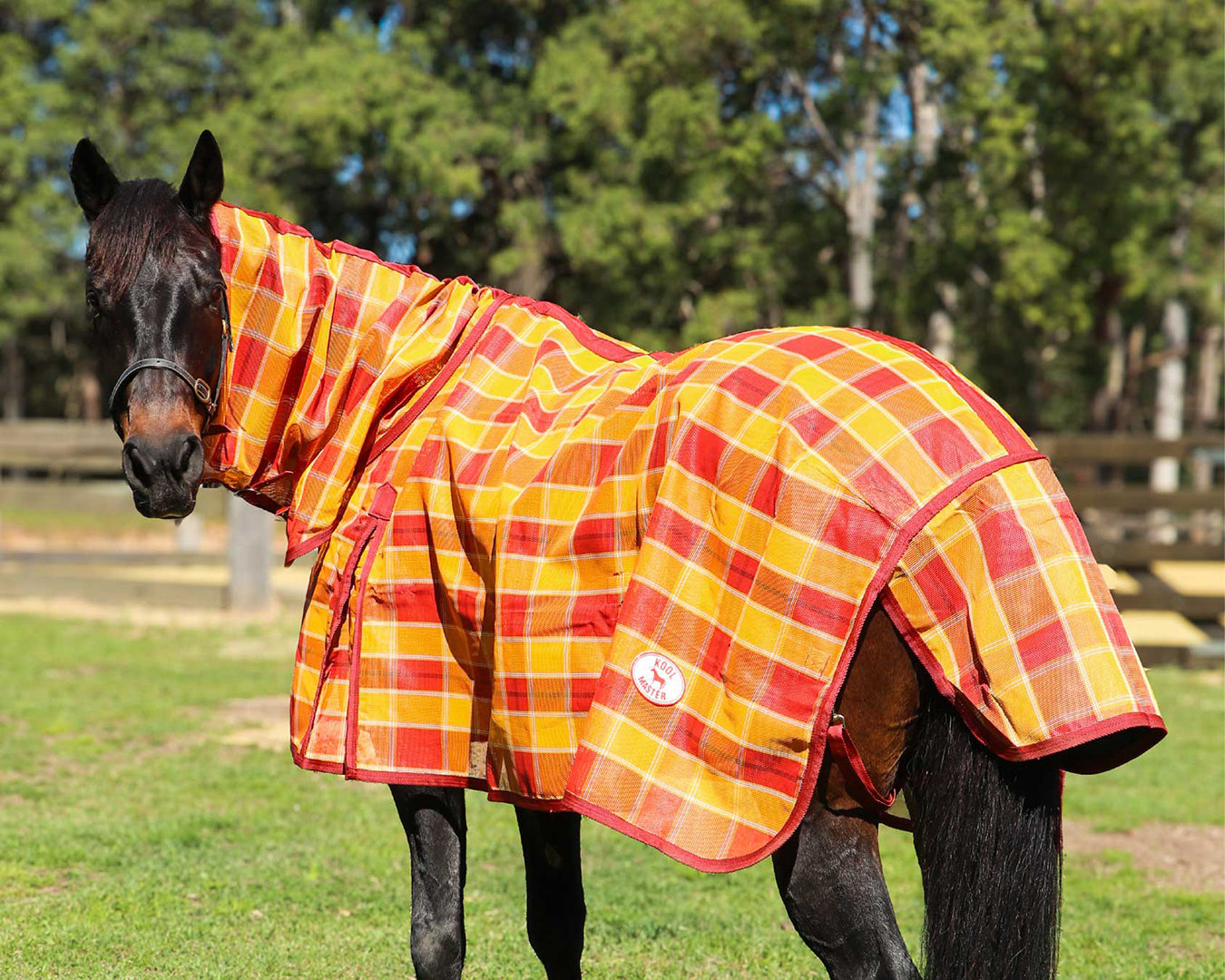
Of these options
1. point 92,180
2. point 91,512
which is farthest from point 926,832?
point 91,512

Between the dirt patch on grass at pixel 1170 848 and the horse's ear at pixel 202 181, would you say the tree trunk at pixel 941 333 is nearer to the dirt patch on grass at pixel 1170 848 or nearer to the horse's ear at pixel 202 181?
the dirt patch on grass at pixel 1170 848

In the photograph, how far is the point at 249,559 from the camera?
34.8 ft

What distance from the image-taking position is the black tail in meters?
2.07

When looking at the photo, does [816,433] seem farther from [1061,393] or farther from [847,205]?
[1061,393]

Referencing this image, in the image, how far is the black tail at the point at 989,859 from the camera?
207 cm

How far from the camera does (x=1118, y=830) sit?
5.28m

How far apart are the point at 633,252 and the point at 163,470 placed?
18.5 m

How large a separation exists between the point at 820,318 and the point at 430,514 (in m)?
17.8

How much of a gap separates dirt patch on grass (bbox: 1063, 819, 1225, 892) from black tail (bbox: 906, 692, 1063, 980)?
2.92 m

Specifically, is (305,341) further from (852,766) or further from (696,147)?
(696,147)

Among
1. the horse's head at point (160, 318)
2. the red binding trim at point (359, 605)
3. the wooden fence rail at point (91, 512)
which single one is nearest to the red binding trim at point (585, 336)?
the red binding trim at point (359, 605)

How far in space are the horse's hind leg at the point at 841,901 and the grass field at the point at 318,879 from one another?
1569 millimetres

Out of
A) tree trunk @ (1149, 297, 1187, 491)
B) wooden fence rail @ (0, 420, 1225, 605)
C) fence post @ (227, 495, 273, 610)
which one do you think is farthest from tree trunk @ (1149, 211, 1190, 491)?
fence post @ (227, 495, 273, 610)

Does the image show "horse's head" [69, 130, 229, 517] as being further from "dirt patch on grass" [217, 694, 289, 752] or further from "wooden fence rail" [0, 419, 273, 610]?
"wooden fence rail" [0, 419, 273, 610]
